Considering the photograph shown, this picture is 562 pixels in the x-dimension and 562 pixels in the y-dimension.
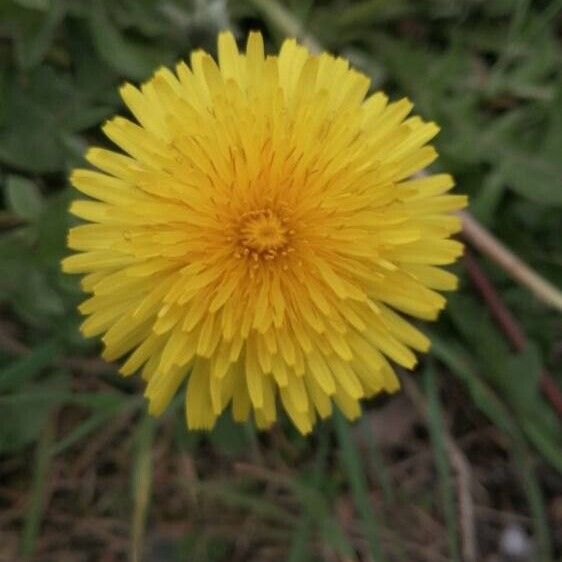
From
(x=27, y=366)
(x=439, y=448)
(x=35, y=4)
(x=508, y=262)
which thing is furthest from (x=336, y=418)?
(x=35, y=4)

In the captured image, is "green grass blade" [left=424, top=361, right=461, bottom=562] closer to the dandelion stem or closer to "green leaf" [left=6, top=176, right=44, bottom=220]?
the dandelion stem

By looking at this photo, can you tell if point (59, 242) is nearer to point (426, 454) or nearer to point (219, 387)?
point (219, 387)

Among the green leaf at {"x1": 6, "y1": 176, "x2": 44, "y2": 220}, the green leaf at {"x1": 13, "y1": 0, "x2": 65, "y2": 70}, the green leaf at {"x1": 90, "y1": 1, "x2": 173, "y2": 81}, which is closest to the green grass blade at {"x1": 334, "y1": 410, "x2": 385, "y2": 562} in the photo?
the green leaf at {"x1": 6, "y1": 176, "x2": 44, "y2": 220}

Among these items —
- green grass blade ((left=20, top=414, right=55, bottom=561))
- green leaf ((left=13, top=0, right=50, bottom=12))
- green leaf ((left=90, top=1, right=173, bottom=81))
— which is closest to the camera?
green leaf ((left=13, top=0, right=50, bottom=12))

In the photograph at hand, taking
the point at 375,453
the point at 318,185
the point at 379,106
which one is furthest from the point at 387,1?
the point at 375,453

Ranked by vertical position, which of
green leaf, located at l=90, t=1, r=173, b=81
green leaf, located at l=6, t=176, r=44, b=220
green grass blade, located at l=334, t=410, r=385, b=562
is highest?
green leaf, located at l=90, t=1, r=173, b=81

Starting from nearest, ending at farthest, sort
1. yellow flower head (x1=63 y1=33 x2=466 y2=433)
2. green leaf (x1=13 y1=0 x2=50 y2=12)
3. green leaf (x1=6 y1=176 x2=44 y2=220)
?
yellow flower head (x1=63 y1=33 x2=466 y2=433), green leaf (x1=13 y1=0 x2=50 y2=12), green leaf (x1=6 y1=176 x2=44 y2=220)

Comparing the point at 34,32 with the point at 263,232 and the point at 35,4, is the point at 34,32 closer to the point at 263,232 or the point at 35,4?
the point at 35,4
